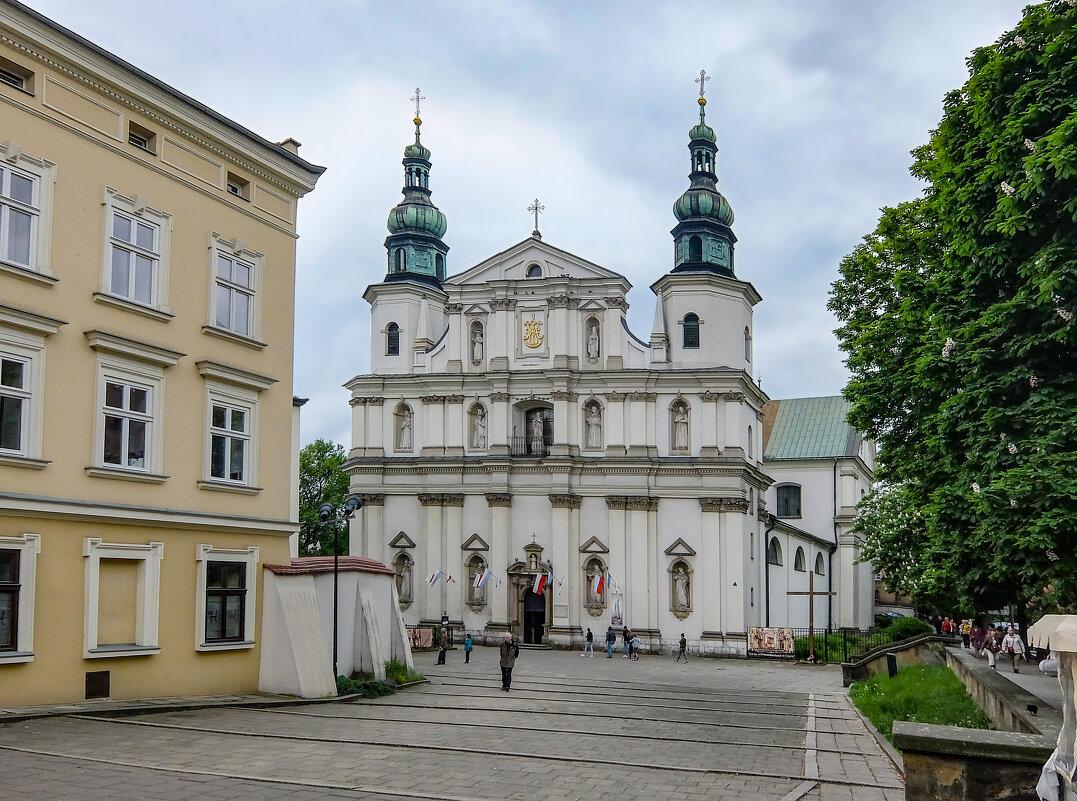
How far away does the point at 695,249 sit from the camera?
5188cm

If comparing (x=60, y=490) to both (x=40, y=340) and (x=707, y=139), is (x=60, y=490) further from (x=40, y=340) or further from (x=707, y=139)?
(x=707, y=139)

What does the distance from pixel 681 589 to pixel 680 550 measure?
5.56 feet

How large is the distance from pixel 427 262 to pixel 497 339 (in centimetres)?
A: 769

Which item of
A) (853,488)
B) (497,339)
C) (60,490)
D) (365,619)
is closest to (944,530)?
(365,619)

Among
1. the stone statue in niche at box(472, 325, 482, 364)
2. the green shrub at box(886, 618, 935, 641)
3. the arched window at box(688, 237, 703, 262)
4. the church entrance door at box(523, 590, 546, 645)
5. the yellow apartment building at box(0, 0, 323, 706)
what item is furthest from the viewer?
the arched window at box(688, 237, 703, 262)

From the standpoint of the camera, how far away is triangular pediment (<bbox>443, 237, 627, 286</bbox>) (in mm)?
50594

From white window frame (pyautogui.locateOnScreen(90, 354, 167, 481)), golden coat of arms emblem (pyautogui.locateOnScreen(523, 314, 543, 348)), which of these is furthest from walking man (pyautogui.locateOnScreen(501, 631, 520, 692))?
golden coat of arms emblem (pyautogui.locateOnScreen(523, 314, 543, 348))

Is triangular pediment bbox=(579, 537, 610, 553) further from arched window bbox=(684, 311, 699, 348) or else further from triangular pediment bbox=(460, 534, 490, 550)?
arched window bbox=(684, 311, 699, 348)

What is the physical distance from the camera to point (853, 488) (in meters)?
66.9

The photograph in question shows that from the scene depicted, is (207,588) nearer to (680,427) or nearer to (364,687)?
(364,687)

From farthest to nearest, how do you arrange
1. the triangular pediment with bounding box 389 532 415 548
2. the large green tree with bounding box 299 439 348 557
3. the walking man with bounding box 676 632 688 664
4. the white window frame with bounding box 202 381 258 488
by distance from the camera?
the large green tree with bounding box 299 439 348 557 < the triangular pediment with bounding box 389 532 415 548 < the walking man with bounding box 676 632 688 664 < the white window frame with bounding box 202 381 258 488

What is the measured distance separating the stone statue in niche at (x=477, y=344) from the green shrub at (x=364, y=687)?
28436mm

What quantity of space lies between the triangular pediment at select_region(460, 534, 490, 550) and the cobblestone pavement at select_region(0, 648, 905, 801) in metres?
24.6

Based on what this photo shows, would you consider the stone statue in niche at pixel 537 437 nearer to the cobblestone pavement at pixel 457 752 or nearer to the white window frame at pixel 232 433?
the cobblestone pavement at pixel 457 752
